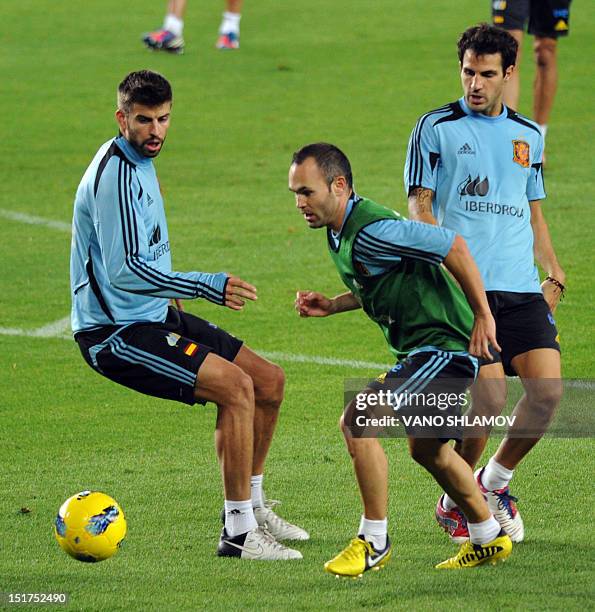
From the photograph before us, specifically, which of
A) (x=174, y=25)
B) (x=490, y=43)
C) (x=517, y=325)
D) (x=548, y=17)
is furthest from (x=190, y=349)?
(x=174, y=25)

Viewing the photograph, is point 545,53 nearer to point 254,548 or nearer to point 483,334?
point 483,334

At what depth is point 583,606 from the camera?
5.35 meters

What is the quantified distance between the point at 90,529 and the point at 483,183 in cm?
247

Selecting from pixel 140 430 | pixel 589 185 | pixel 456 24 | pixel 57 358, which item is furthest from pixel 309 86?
pixel 140 430

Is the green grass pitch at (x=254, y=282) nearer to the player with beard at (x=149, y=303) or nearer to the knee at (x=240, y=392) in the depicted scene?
the player with beard at (x=149, y=303)

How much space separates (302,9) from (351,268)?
17405 mm

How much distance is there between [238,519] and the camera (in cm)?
630

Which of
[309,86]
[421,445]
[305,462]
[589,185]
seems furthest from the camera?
[309,86]

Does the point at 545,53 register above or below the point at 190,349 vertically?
above

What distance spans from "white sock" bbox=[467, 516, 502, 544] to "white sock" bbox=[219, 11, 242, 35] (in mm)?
14537

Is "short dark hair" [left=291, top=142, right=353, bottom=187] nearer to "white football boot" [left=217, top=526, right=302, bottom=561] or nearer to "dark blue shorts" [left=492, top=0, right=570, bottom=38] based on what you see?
"white football boot" [left=217, top=526, right=302, bottom=561]

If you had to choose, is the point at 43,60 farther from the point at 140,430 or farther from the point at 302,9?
the point at 140,430

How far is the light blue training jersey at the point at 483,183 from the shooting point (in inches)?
260

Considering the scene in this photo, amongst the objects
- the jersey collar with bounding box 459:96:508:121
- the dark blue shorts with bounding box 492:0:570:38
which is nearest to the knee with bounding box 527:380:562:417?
the jersey collar with bounding box 459:96:508:121
